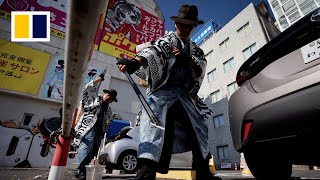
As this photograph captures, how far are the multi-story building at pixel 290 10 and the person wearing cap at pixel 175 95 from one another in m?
24.5

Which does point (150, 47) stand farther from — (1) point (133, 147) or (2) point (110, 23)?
(2) point (110, 23)

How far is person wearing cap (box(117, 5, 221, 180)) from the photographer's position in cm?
189

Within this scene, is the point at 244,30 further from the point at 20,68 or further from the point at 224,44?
the point at 20,68

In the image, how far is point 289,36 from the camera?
66.7 inches

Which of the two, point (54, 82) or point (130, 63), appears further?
point (54, 82)

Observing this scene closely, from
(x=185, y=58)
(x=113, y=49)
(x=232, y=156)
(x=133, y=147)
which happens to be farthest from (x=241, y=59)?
(x=185, y=58)

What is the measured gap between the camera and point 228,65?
69.5 ft

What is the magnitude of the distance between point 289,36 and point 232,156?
17.8 m

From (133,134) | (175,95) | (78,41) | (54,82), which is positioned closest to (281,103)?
(175,95)

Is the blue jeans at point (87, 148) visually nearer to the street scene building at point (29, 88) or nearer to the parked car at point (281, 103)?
the parked car at point (281, 103)

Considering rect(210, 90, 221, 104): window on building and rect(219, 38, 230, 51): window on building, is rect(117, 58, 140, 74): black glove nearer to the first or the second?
rect(210, 90, 221, 104): window on building

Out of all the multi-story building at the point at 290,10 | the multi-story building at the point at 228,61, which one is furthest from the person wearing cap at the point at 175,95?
the multi-story building at the point at 290,10

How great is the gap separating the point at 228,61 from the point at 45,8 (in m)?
16.3

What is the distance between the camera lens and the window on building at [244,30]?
1961 centimetres
